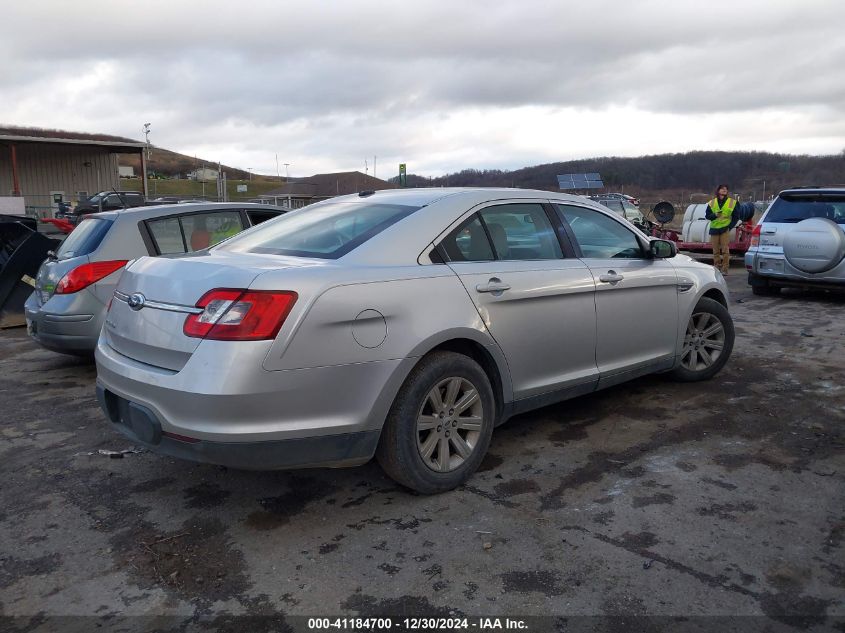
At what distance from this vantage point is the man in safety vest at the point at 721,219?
1339 cm

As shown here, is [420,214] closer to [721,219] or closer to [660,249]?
[660,249]

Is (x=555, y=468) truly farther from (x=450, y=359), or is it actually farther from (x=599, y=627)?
(x=599, y=627)

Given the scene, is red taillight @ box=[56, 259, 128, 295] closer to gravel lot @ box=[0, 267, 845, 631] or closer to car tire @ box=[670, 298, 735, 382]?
gravel lot @ box=[0, 267, 845, 631]

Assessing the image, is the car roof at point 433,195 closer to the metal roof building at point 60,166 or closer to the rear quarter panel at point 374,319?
the rear quarter panel at point 374,319

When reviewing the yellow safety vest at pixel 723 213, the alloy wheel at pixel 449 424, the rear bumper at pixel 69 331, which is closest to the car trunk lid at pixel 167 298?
the alloy wheel at pixel 449 424

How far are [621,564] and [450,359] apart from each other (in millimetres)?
1242

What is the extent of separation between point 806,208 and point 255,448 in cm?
994

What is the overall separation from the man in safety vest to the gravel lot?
30.7ft

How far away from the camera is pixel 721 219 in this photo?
1342 centimetres

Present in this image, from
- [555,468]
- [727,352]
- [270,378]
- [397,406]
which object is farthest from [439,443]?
[727,352]

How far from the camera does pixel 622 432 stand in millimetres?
4531

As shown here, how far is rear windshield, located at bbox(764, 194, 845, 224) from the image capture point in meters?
9.99

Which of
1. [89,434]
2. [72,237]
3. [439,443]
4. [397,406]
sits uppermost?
[72,237]

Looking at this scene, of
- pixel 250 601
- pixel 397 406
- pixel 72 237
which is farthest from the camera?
pixel 72 237
